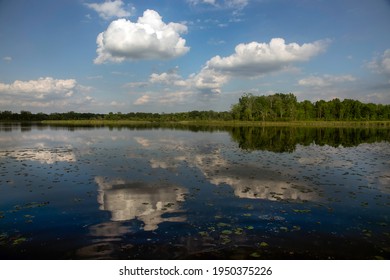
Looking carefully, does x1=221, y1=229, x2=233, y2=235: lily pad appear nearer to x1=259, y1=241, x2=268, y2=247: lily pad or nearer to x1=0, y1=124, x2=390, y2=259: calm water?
x1=0, y1=124, x2=390, y2=259: calm water

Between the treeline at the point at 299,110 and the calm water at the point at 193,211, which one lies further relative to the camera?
the treeline at the point at 299,110

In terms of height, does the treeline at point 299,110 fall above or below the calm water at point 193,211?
above

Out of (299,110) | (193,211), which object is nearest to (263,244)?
(193,211)

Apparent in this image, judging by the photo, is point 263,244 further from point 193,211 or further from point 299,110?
point 299,110

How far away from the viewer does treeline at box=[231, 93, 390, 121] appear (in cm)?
13350

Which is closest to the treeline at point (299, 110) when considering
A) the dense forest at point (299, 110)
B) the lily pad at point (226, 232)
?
the dense forest at point (299, 110)

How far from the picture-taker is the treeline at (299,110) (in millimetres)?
133500

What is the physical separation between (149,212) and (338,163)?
17.7 m

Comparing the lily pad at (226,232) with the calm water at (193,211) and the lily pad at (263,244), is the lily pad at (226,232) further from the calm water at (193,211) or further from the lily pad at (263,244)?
the lily pad at (263,244)

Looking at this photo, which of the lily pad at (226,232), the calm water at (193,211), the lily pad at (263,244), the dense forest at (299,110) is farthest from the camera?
the dense forest at (299,110)

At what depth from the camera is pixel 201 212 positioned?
11.3m

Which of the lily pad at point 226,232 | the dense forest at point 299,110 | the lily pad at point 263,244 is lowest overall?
the lily pad at point 263,244

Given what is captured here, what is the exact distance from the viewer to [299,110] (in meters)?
138

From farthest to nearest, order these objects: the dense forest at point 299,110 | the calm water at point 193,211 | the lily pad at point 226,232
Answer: the dense forest at point 299,110 < the lily pad at point 226,232 < the calm water at point 193,211
